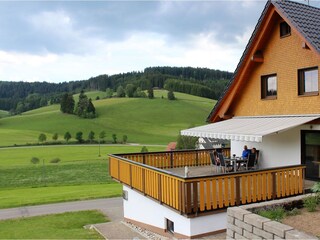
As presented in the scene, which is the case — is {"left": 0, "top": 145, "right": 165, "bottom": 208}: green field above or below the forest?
below

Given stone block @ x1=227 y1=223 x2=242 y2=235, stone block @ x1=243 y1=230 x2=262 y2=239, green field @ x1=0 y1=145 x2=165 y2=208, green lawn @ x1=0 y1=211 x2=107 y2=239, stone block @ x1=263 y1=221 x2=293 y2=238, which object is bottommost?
green field @ x1=0 y1=145 x2=165 y2=208

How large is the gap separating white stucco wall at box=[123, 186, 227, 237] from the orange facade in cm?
660

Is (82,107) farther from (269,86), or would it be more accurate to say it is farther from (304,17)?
(304,17)

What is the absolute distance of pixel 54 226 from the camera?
15.9 meters

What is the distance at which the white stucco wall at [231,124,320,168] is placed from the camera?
13609mm

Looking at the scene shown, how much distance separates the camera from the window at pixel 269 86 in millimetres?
15297

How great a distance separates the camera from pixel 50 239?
12.3m

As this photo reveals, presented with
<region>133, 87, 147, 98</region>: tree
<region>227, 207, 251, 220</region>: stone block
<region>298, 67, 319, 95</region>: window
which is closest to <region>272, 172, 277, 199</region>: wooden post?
<region>227, 207, 251, 220</region>: stone block

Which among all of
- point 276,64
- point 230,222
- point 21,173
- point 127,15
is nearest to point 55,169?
point 21,173

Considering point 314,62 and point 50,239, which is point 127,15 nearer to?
point 314,62

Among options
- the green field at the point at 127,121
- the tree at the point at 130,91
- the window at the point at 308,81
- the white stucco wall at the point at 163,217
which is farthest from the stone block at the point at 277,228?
the tree at the point at 130,91

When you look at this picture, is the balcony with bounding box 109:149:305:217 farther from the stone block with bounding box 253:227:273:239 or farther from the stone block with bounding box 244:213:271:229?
the stone block with bounding box 253:227:273:239

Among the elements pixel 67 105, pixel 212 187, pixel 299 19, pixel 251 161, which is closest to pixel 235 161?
pixel 251 161

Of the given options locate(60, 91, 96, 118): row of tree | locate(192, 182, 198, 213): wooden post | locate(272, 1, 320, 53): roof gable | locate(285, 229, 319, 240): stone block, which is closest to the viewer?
locate(285, 229, 319, 240): stone block
